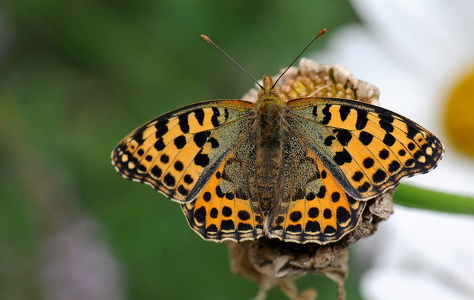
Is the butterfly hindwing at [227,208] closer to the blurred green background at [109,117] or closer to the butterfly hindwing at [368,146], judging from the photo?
the butterfly hindwing at [368,146]

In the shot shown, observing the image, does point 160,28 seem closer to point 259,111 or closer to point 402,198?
point 259,111

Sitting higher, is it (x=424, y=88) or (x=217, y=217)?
(x=424, y=88)

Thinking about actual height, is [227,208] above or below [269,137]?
below

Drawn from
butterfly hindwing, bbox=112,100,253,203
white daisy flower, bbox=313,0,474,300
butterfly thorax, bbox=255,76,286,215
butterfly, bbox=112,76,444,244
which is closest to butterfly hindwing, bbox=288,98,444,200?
butterfly, bbox=112,76,444,244

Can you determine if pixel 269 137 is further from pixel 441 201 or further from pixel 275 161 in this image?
pixel 441 201

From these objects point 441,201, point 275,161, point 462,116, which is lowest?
point 275,161

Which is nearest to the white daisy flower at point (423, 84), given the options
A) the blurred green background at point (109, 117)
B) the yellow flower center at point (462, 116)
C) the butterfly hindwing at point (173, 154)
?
the yellow flower center at point (462, 116)

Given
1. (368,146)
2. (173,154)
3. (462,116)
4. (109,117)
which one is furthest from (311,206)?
(109,117)

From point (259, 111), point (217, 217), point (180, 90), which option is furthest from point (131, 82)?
point (217, 217)
